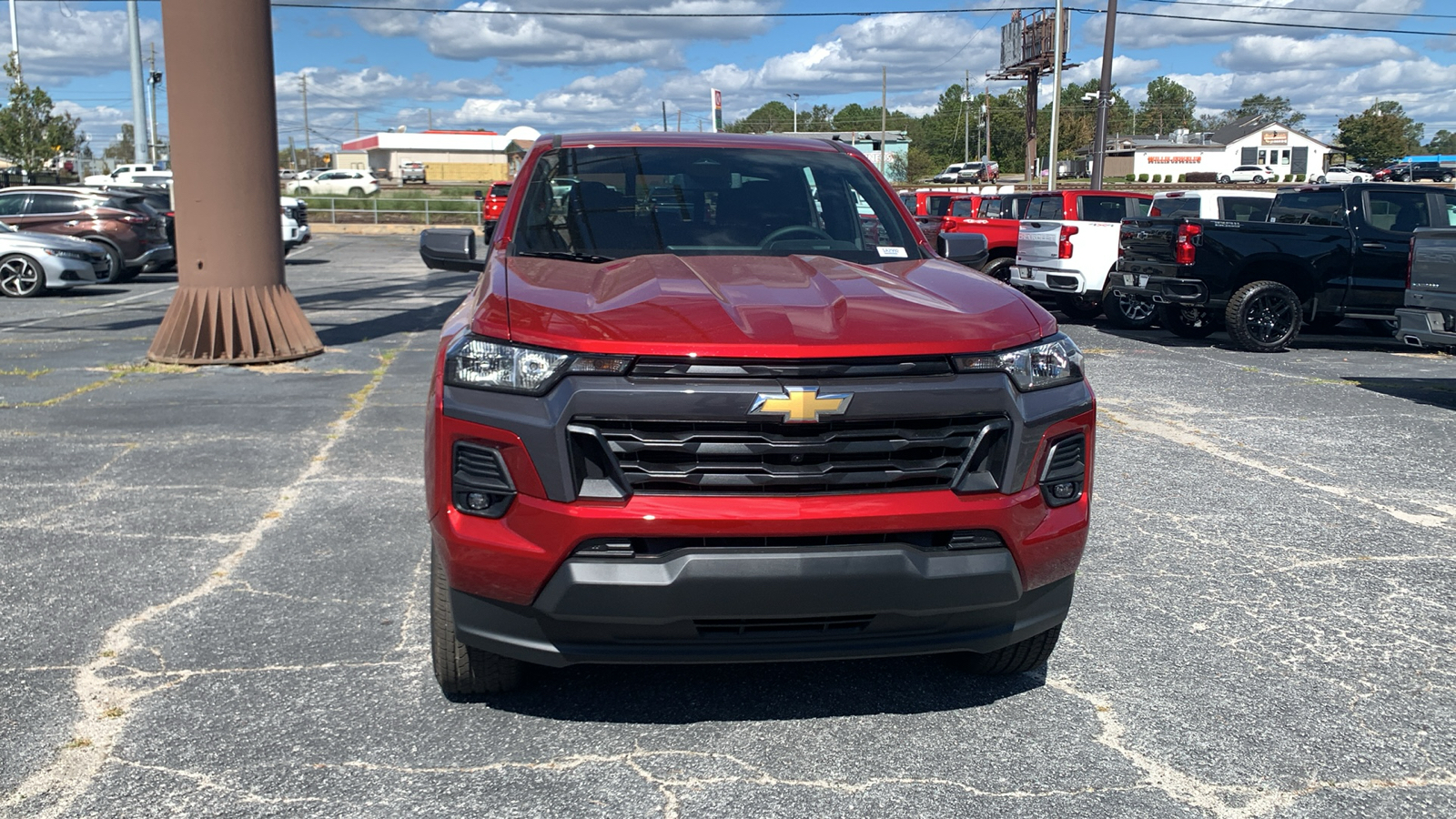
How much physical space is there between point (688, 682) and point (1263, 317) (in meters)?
11.0

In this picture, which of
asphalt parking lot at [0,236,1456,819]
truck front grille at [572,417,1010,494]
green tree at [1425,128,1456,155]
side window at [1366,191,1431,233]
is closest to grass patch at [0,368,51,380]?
asphalt parking lot at [0,236,1456,819]

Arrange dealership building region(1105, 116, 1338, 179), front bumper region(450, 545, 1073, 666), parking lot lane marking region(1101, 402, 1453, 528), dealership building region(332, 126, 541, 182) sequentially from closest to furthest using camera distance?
1. front bumper region(450, 545, 1073, 666)
2. parking lot lane marking region(1101, 402, 1453, 528)
3. dealership building region(332, 126, 541, 182)
4. dealership building region(1105, 116, 1338, 179)

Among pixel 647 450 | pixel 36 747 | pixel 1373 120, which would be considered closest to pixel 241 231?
pixel 36 747

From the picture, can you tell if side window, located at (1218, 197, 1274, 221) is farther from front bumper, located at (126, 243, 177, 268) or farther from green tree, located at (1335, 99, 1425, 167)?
green tree, located at (1335, 99, 1425, 167)

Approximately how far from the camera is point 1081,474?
3.34 m

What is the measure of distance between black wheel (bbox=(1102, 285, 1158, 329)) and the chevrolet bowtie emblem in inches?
494

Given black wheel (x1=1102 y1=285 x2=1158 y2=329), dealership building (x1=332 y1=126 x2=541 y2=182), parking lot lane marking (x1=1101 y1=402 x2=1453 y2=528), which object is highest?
dealership building (x1=332 y1=126 x2=541 y2=182)

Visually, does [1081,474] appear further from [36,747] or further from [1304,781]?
[36,747]

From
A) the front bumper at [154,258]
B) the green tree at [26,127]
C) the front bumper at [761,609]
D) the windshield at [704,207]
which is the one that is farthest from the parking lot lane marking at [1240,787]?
the green tree at [26,127]

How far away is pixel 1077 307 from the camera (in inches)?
660

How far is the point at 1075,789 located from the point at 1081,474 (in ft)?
2.78

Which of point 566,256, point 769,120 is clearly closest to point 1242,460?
point 566,256

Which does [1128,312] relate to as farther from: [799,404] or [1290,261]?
[799,404]

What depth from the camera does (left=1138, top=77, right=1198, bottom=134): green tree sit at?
534 feet
